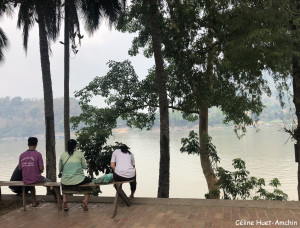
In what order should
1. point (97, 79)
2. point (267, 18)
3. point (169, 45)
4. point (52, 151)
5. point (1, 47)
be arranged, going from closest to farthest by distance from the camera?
point (267, 18) → point (52, 151) → point (169, 45) → point (97, 79) → point (1, 47)

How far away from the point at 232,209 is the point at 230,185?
5.25m

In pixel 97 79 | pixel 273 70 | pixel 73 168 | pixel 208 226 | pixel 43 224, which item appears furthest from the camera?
pixel 97 79

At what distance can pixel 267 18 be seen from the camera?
710 centimetres

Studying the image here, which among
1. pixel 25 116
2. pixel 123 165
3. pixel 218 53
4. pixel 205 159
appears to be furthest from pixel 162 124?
pixel 25 116

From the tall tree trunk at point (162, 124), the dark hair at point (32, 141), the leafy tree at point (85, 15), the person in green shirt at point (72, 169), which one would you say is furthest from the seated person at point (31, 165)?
the leafy tree at point (85, 15)

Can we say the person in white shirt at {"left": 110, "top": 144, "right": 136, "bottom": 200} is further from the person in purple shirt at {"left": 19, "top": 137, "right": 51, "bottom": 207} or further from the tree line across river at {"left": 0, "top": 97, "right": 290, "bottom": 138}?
the tree line across river at {"left": 0, "top": 97, "right": 290, "bottom": 138}

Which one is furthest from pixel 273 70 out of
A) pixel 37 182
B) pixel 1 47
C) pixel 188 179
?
pixel 188 179

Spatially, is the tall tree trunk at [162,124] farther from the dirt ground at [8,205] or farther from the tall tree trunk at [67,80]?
the dirt ground at [8,205]

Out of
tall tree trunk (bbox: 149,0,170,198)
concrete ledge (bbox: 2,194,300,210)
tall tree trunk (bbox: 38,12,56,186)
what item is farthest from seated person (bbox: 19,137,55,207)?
tall tree trunk (bbox: 149,0,170,198)

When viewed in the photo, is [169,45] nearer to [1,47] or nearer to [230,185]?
[230,185]

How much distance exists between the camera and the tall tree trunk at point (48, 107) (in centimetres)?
1000

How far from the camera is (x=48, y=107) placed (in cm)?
1031

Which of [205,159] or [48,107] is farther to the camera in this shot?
[205,159]

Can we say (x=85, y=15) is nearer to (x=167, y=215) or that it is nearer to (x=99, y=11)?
(x=99, y=11)
